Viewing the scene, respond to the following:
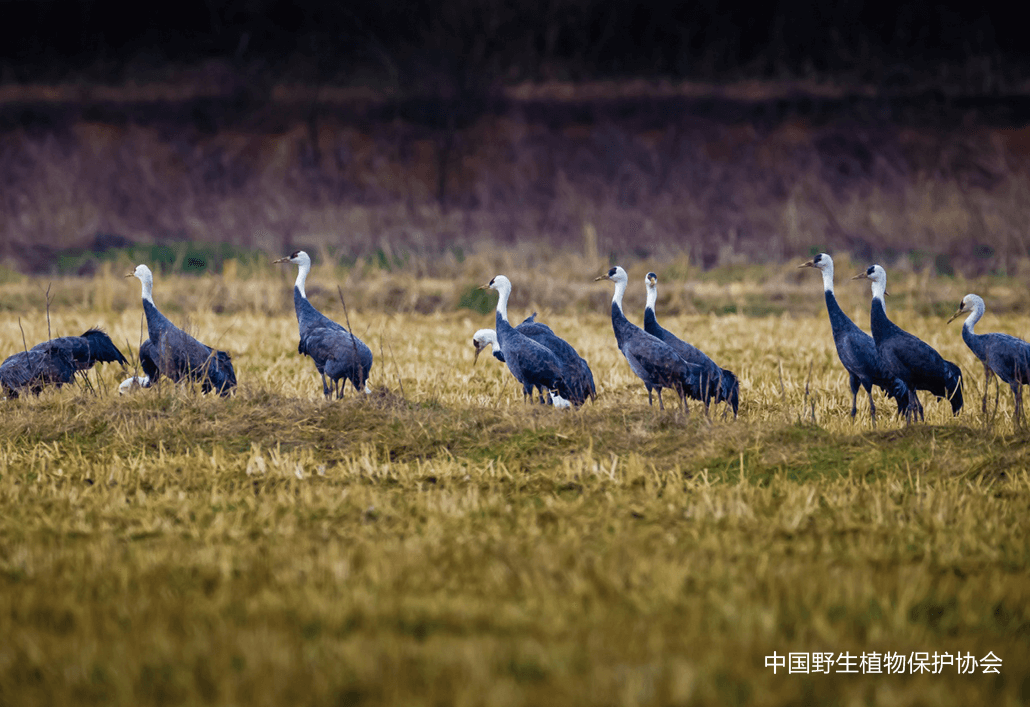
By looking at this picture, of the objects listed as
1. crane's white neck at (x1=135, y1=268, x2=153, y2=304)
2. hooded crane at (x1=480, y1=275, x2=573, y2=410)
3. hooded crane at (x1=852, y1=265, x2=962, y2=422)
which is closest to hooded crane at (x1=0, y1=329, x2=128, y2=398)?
crane's white neck at (x1=135, y1=268, x2=153, y2=304)

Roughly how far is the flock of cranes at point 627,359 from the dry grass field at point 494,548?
0.35 metres

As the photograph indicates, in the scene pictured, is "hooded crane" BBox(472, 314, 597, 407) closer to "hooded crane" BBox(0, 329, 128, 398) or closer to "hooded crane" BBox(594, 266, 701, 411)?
"hooded crane" BBox(594, 266, 701, 411)

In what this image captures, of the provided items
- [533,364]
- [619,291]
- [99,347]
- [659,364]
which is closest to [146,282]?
[99,347]

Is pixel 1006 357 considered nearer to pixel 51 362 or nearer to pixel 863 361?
pixel 863 361

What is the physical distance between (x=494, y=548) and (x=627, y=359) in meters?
4.00

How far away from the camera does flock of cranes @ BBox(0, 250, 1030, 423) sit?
7.68 metres

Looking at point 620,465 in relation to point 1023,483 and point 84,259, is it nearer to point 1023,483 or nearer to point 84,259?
point 1023,483

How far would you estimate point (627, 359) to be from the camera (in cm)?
840

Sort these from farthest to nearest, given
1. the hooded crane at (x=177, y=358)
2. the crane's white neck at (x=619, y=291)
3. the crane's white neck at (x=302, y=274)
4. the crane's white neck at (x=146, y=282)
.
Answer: the crane's white neck at (x=302, y=274), the crane's white neck at (x=146, y=282), the crane's white neck at (x=619, y=291), the hooded crane at (x=177, y=358)

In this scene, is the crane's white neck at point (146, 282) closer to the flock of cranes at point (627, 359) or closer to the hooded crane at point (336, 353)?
the flock of cranes at point (627, 359)

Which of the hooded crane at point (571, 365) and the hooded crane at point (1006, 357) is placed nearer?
the hooded crane at point (1006, 357)

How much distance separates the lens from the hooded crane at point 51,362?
8469 millimetres

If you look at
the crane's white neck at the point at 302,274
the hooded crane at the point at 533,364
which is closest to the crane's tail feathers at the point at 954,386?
the hooded crane at the point at 533,364

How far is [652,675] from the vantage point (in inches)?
124
